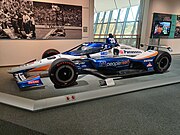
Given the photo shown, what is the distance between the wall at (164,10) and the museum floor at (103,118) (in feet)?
21.6

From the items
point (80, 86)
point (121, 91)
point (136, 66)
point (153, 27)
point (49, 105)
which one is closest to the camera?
point (49, 105)

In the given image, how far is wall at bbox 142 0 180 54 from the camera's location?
872 cm

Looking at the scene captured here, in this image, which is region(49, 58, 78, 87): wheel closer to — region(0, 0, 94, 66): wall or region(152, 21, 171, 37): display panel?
region(0, 0, 94, 66): wall

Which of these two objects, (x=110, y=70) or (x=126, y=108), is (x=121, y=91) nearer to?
(x=126, y=108)

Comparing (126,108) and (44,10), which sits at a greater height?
(44,10)

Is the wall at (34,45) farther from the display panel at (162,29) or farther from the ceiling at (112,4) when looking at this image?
the ceiling at (112,4)

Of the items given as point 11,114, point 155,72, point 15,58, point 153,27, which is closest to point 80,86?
point 11,114

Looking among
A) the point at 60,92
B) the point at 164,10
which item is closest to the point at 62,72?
the point at 60,92

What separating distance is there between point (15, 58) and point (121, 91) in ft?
14.1

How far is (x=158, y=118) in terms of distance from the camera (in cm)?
227

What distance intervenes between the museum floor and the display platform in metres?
0.11

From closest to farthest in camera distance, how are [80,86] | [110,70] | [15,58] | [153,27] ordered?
[80,86] < [110,70] < [15,58] < [153,27]

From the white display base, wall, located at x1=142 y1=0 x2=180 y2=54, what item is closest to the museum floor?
the white display base

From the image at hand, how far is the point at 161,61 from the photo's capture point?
15.4ft
